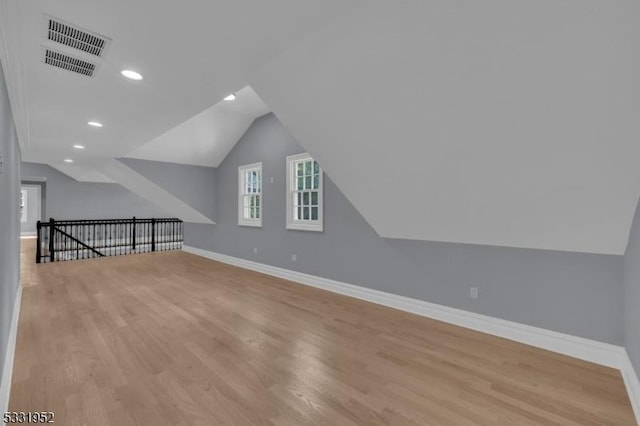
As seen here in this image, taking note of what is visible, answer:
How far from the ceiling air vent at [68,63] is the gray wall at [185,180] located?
4193 mm

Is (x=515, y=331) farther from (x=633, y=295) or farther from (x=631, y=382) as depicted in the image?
(x=633, y=295)

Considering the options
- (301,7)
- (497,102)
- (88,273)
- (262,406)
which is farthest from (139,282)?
(497,102)

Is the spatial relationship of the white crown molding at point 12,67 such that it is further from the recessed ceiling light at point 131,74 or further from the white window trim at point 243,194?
the white window trim at point 243,194

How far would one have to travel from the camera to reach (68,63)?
7.51 feet

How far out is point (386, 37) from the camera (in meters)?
1.83

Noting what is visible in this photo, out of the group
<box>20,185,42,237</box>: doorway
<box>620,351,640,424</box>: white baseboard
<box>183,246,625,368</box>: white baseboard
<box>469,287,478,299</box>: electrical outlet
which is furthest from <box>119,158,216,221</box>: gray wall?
<box>20,185,42,237</box>: doorway

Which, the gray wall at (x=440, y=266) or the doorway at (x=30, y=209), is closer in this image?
the gray wall at (x=440, y=266)

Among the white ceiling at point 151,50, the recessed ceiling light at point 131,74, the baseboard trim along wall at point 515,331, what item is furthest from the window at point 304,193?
the recessed ceiling light at point 131,74

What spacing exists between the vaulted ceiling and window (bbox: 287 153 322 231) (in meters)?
1.63

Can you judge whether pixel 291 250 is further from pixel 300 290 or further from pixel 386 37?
pixel 386 37

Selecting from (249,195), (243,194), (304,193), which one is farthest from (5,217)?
(243,194)

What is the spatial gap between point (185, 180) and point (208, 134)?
1.51 metres

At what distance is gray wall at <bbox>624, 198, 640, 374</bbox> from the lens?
204 cm

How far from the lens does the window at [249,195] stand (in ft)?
20.6
